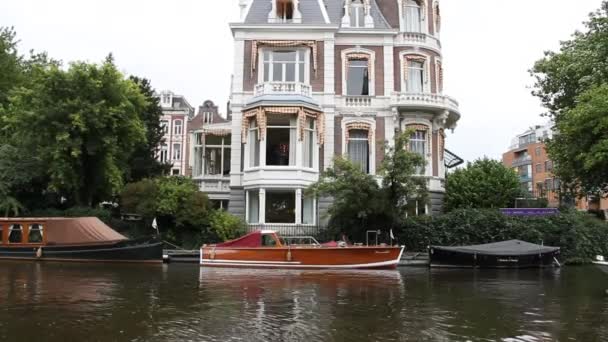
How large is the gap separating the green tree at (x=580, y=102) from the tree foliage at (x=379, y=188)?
7102 millimetres

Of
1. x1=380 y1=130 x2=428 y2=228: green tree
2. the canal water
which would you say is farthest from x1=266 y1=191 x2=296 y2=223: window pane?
the canal water

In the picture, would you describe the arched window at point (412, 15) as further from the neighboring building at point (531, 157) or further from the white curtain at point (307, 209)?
the neighboring building at point (531, 157)

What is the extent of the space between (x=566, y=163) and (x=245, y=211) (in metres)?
17.0

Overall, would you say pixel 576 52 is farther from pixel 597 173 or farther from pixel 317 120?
pixel 317 120

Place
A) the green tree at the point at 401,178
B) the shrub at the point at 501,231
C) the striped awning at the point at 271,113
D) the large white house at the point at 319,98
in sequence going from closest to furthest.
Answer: the green tree at the point at 401,178 < the shrub at the point at 501,231 < the striped awning at the point at 271,113 < the large white house at the point at 319,98

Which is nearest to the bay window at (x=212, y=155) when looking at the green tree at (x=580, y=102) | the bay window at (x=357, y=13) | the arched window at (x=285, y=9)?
the arched window at (x=285, y=9)

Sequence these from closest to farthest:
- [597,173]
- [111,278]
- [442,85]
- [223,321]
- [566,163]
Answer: [223,321]
[111,278]
[597,173]
[566,163]
[442,85]

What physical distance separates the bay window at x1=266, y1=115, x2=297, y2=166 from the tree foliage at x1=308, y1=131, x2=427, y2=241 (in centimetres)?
Result: 391

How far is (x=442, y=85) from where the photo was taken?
105ft

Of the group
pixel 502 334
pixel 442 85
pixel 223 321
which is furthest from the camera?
pixel 442 85

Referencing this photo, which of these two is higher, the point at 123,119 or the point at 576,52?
the point at 576,52

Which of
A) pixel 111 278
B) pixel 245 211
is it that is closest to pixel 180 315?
pixel 111 278

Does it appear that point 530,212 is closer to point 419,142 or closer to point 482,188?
point 482,188

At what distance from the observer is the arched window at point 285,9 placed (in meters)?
30.4
